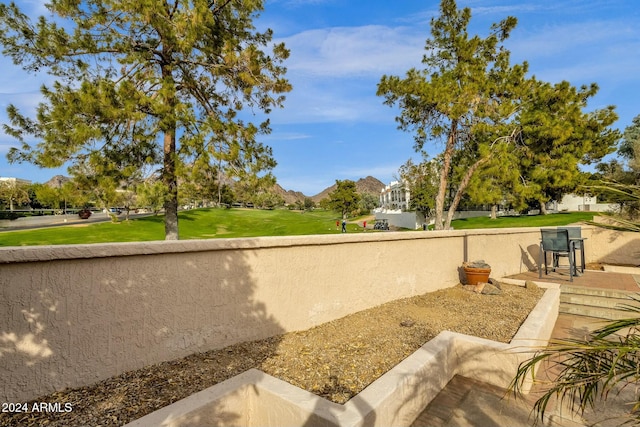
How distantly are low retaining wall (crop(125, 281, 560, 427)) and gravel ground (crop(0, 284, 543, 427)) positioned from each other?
0.26 meters

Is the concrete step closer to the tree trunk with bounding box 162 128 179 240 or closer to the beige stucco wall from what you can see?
the beige stucco wall

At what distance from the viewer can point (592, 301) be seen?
6531 millimetres

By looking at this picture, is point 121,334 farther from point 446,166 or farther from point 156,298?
point 446,166

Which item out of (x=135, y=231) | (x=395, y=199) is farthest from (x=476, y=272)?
(x=395, y=199)

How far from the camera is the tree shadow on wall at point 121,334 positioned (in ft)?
8.08

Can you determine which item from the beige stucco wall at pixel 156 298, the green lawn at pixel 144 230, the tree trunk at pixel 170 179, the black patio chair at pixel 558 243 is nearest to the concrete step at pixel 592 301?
the black patio chair at pixel 558 243

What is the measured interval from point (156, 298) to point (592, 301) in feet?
26.4

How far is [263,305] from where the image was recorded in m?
4.08

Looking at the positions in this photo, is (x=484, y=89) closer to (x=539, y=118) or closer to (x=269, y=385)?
(x=539, y=118)

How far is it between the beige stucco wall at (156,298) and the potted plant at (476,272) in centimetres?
Result: 268

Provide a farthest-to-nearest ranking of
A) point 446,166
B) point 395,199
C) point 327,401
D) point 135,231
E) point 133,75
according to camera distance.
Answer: point 395,199 → point 135,231 → point 446,166 → point 133,75 → point 327,401

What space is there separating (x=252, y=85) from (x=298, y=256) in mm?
8146

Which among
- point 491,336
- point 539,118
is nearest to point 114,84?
point 491,336

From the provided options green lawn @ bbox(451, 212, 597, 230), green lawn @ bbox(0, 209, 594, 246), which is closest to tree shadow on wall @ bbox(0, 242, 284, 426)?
green lawn @ bbox(0, 209, 594, 246)
